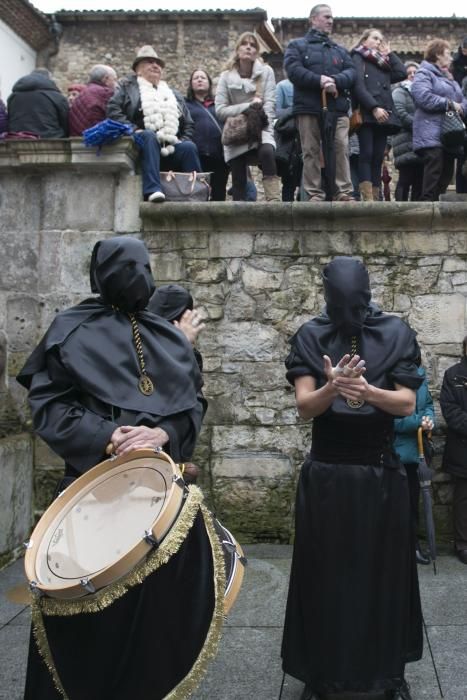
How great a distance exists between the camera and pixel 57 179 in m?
6.58

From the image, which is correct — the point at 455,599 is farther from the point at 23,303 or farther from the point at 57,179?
the point at 57,179

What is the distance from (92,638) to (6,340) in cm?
431

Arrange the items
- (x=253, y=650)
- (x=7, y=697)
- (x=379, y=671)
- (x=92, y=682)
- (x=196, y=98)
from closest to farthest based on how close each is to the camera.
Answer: (x=92, y=682), (x=379, y=671), (x=7, y=697), (x=253, y=650), (x=196, y=98)

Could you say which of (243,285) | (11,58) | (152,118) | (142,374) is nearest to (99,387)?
(142,374)

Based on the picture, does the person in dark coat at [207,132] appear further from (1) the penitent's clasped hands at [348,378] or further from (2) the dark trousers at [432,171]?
(1) the penitent's clasped hands at [348,378]

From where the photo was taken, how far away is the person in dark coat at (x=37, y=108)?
6.68 metres

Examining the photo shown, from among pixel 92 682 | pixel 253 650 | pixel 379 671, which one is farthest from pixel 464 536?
pixel 92 682

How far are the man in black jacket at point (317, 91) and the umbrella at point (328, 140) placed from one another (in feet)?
0.11

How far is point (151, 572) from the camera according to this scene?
7.88 feet

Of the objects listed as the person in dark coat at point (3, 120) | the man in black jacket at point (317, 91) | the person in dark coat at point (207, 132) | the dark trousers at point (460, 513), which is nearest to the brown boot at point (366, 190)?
the man in black jacket at point (317, 91)

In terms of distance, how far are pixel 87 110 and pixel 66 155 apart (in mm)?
579

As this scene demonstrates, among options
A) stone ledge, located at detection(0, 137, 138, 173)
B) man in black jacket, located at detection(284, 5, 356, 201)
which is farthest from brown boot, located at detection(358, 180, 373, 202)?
stone ledge, located at detection(0, 137, 138, 173)

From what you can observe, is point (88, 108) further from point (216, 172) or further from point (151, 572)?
point (151, 572)

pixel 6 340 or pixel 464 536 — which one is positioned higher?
pixel 6 340
